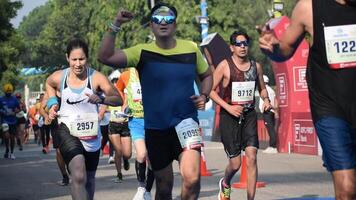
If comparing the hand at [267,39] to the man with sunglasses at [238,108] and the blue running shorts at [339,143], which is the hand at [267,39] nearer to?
the blue running shorts at [339,143]

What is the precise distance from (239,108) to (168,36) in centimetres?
256

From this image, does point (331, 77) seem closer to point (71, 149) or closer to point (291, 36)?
point (291, 36)

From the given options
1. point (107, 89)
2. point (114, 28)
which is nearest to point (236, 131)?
point (107, 89)

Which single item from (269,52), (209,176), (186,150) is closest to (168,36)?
(186,150)

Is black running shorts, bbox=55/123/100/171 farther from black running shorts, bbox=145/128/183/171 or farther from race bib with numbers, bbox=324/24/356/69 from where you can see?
race bib with numbers, bbox=324/24/356/69

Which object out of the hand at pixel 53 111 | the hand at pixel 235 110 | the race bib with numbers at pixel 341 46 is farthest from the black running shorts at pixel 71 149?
the race bib with numbers at pixel 341 46

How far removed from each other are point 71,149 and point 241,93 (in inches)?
108

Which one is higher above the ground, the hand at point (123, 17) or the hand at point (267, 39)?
the hand at point (123, 17)

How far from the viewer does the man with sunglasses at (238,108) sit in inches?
374

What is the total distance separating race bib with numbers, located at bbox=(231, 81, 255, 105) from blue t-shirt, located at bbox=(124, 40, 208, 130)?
261 centimetres

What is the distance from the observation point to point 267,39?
5375 millimetres

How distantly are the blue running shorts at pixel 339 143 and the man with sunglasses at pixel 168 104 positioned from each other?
1.80 metres

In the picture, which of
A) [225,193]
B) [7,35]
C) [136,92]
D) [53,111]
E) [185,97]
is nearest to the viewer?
[185,97]

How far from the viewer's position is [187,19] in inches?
2016
